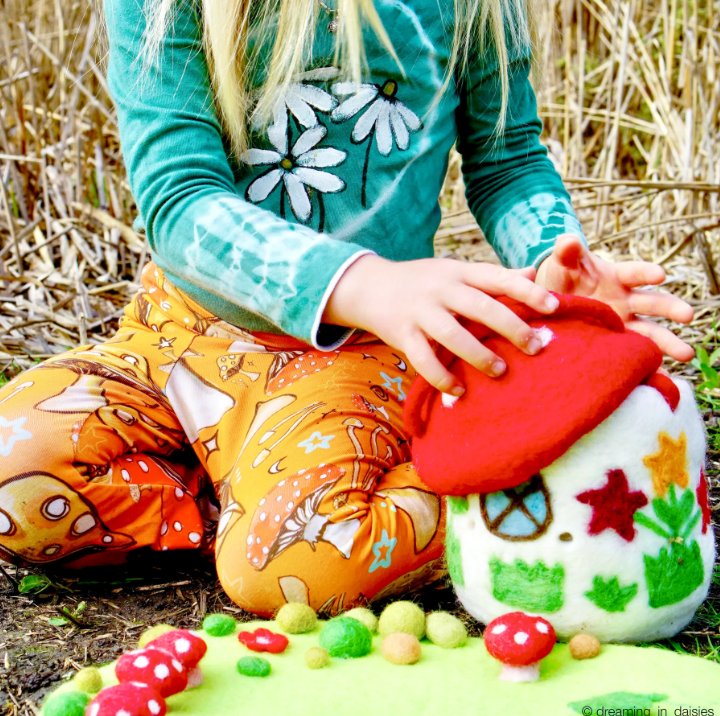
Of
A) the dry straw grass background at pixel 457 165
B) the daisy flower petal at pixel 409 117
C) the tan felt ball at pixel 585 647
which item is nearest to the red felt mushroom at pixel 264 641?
the tan felt ball at pixel 585 647

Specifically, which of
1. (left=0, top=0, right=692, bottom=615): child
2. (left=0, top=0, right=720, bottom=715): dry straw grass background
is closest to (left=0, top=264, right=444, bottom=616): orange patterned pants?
(left=0, top=0, right=692, bottom=615): child

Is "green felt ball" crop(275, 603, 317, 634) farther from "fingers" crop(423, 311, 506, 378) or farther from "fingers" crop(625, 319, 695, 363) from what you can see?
"fingers" crop(625, 319, 695, 363)

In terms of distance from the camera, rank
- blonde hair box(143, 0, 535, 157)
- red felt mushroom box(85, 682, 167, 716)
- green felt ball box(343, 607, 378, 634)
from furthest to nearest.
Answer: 1. blonde hair box(143, 0, 535, 157)
2. green felt ball box(343, 607, 378, 634)
3. red felt mushroom box(85, 682, 167, 716)

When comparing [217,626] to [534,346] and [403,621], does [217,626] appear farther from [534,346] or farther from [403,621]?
[534,346]

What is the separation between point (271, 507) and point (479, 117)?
0.66 meters

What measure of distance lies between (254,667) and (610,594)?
0.30 metres

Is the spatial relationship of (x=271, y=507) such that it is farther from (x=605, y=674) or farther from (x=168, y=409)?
(x=605, y=674)

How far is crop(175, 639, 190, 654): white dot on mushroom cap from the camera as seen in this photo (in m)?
0.63

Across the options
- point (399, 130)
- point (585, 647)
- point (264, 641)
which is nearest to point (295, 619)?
point (264, 641)

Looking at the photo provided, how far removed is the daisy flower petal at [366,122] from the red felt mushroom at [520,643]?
63cm

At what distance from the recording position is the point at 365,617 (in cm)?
76

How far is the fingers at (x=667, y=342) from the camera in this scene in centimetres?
72

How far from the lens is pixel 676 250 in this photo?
1.70 meters

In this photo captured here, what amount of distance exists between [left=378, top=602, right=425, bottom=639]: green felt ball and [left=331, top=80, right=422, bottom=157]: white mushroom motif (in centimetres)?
58
